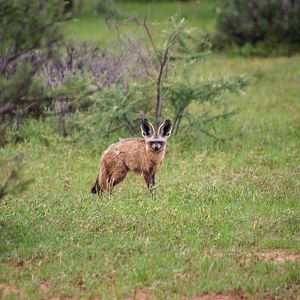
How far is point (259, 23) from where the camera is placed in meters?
26.2

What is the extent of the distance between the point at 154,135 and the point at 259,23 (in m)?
16.4

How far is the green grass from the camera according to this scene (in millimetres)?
7266

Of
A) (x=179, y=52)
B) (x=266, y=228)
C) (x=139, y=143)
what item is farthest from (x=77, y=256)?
(x=179, y=52)

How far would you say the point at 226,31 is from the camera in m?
26.7

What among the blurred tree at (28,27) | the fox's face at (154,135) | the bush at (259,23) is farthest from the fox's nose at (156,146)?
the bush at (259,23)

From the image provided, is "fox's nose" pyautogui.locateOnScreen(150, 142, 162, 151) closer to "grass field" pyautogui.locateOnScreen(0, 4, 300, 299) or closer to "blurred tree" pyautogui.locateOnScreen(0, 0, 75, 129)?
"grass field" pyautogui.locateOnScreen(0, 4, 300, 299)

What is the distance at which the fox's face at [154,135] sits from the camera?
10.5 metres

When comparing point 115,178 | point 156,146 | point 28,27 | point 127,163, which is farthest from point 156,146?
point 28,27

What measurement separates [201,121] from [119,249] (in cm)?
634

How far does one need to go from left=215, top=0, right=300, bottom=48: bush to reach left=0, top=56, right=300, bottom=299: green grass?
12.9 metres

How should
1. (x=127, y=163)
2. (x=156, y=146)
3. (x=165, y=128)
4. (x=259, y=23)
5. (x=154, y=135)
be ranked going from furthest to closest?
(x=259, y=23) < (x=165, y=128) < (x=154, y=135) < (x=127, y=163) < (x=156, y=146)

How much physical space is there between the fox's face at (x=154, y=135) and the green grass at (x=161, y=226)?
56cm

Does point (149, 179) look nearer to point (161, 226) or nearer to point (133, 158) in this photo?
point (133, 158)

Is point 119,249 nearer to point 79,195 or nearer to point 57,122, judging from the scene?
point 79,195
